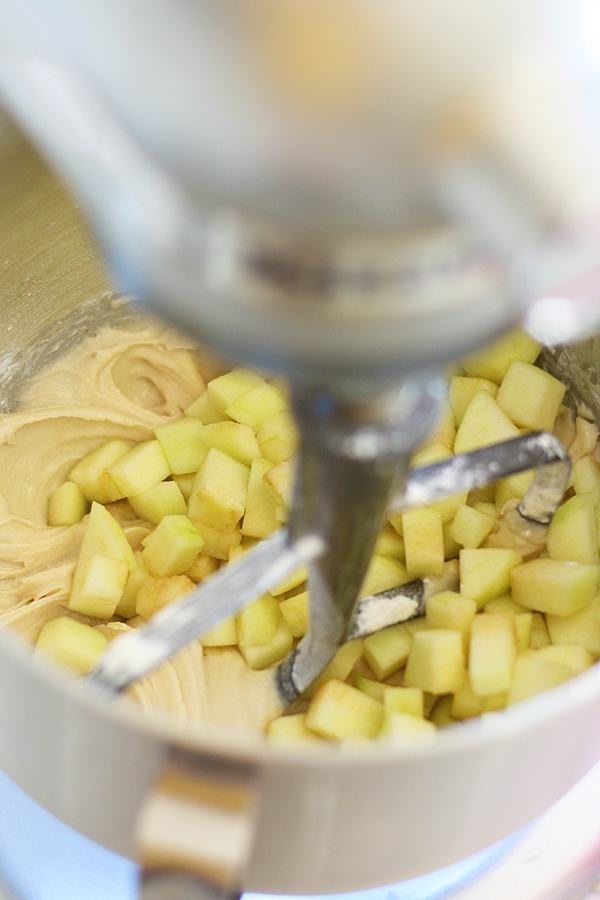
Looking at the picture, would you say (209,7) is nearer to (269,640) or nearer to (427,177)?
(427,177)

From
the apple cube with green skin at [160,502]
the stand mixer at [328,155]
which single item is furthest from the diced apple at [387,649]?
the stand mixer at [328,155]

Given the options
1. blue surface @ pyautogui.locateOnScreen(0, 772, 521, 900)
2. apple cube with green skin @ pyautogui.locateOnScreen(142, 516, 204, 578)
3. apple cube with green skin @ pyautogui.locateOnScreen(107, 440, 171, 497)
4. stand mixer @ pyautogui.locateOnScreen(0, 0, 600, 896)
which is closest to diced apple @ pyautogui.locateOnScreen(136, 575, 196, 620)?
apple cube with green skin @ pyautogui.locateOnScreen(142, 516, 204, 578)

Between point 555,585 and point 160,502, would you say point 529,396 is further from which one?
point 160,502

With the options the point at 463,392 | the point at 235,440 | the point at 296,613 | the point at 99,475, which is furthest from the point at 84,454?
the point at 463,392

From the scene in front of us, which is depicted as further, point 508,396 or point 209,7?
point 508,396

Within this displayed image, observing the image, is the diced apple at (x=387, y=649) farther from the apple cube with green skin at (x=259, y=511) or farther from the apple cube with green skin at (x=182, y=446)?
the apple cube with green skin at (x=182, y=446)

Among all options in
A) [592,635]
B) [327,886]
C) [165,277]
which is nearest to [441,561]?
[592,635]

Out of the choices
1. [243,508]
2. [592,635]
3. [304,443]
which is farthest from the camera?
[243,508]

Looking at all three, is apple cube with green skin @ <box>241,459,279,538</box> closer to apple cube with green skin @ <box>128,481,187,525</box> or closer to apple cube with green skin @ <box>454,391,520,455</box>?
apple cube with green skin @ <box>128,481,187,525</box>
